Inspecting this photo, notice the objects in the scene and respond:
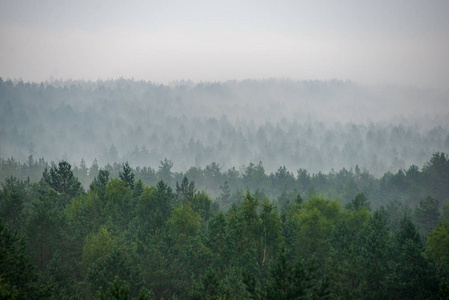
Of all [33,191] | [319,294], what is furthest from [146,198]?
[319,294]

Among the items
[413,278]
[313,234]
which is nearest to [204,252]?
[313,234]

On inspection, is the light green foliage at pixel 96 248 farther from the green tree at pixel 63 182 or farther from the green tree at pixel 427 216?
the green tree at pixel 427 216

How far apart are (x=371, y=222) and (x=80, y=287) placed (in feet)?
93.1

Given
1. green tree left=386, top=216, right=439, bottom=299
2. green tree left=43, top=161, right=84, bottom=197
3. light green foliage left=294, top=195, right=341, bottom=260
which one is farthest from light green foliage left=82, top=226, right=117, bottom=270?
green tree left=386, top=216, right=439, bottom=299

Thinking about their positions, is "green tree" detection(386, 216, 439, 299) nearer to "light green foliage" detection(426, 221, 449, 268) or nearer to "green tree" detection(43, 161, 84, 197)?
"light green foliage" detection(426, 221, 449, 268)

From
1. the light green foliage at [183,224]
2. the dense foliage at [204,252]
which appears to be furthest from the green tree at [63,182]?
the light green foliage at [183,224]

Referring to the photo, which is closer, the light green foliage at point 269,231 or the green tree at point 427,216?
the light green foliage at point 269,231

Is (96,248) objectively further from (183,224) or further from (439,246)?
(439,246)

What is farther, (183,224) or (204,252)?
(183,224)

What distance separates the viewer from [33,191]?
2317 inches

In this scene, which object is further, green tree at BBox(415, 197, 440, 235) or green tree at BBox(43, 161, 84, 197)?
green tree at BBox(415, 197, 440, 235)

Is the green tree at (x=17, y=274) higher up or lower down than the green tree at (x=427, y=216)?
lower down

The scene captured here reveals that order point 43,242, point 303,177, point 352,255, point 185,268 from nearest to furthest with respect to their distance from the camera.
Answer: point 352,255, point 185,268, point 43,242, point 303,177

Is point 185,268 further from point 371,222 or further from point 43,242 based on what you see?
point 371,222
